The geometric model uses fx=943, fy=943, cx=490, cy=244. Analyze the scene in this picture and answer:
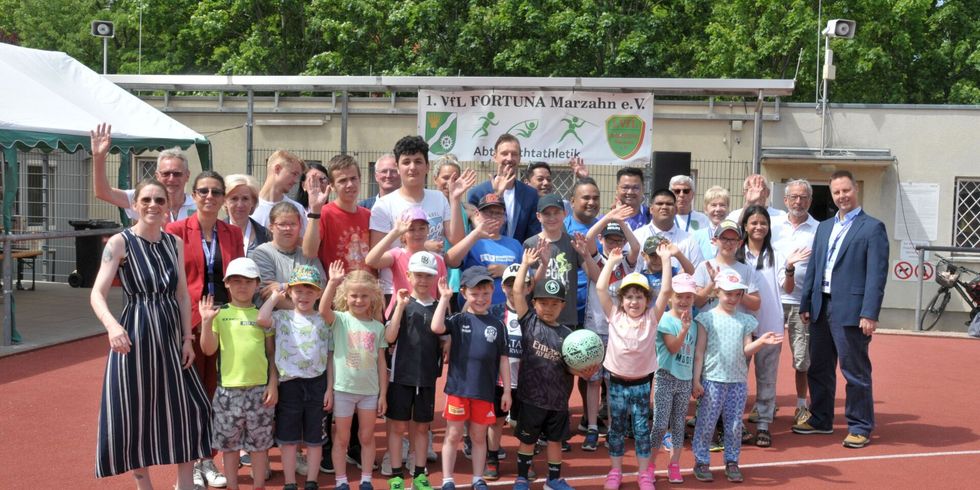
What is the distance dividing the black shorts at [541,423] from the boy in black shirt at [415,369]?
0.58 metres

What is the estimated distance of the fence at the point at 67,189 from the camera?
16078 mm

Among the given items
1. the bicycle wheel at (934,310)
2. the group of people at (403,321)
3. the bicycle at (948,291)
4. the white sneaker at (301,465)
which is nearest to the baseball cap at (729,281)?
the group of people at (403,321)

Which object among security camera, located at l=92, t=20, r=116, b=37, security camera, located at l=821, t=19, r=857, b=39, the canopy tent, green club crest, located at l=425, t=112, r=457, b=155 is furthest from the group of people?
security camera, located at l=92, t=20, r=116, b=37

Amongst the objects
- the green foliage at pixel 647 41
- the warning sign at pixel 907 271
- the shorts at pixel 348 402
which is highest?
the green foliage at pixel 647 41

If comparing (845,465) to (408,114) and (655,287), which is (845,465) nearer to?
(655,287)

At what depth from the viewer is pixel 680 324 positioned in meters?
6.19

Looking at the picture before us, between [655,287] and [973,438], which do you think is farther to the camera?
[973,438]

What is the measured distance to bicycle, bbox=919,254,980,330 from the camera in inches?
622

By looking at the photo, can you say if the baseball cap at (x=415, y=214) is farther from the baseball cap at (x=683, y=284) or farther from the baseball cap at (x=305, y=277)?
the baseball cap at (x=683, y=284)

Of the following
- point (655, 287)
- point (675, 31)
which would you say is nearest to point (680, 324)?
point (655, 287)

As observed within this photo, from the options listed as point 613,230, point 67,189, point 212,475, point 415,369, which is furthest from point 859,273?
point 67,189

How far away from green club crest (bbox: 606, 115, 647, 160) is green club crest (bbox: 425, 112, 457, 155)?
226cm

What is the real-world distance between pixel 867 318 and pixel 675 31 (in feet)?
A: 64.5

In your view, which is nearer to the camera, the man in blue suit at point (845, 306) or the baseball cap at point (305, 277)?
the baseball cap at point (305, 277)
